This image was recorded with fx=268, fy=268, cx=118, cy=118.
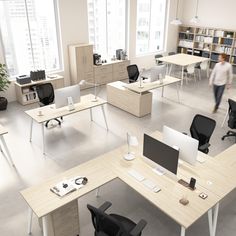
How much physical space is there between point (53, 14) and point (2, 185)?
567 cm

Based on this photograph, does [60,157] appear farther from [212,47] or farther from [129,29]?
[212,47]

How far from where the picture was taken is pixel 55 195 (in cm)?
310

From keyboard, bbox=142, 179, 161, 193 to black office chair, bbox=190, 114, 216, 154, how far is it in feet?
4.84

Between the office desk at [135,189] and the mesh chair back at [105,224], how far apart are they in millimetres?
438

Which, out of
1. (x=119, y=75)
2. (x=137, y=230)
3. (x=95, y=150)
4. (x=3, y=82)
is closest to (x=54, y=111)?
(x=95, y=150)

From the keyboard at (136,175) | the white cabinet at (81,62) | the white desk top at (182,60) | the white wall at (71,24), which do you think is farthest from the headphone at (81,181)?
the white desk top at (182,60)

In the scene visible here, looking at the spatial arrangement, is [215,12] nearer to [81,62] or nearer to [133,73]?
[133,73]

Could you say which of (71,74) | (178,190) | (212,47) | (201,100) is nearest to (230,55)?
(212,47)

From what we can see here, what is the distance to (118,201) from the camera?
411cm

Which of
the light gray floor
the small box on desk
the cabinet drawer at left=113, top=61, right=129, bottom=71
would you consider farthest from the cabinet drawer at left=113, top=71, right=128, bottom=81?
the small box on desk

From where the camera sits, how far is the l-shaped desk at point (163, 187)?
2910mm

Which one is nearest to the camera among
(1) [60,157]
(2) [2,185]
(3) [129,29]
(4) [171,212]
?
(4) [171,212]

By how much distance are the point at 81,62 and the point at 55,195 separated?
621 cm

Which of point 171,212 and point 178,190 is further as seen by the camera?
point 178,190
